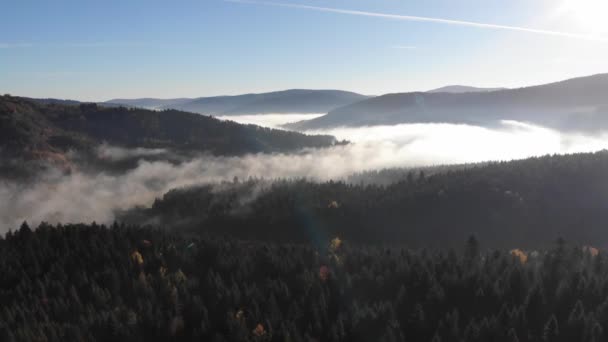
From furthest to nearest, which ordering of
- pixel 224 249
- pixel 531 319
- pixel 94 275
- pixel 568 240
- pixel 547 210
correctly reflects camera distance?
pixel 547 210, pixel 568 240, pixel 224 249, pixel 94 275, pixel 531 319

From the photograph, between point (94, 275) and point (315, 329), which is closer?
point (315, 329)

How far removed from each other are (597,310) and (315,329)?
107ft

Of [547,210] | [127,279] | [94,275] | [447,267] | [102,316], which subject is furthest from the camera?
[547,210]

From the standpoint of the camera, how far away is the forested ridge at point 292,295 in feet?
176

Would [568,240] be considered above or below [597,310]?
below

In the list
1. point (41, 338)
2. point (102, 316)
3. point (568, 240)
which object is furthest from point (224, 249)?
point (568, 240)

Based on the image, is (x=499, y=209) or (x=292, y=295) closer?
(x=292, y=295)

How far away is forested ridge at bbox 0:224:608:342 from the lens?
5378 centimetres

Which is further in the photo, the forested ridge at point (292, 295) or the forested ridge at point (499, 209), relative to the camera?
the forested ridge at point (499, 209)

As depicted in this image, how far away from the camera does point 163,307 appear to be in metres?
69.1

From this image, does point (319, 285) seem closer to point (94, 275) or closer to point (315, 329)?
point (315, 329)

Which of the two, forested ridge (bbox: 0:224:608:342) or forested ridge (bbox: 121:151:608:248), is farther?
forested ridge (bbox: 121:151:608:248)

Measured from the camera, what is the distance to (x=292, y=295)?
7381 cm

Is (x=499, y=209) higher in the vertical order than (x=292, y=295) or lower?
higher
